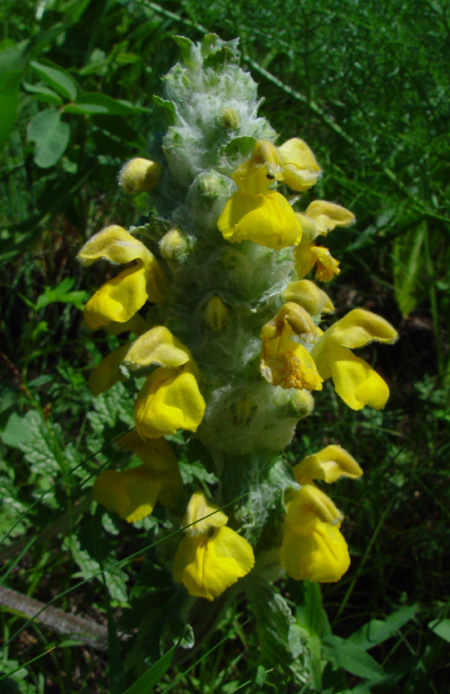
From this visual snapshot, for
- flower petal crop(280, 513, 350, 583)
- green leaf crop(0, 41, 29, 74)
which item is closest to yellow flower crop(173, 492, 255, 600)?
flower petal crop(280, 513, 350, 583)

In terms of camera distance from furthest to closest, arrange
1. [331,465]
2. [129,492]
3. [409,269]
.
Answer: [409,269] → [331,465] → [129,492]

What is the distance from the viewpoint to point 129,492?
5.27 ft

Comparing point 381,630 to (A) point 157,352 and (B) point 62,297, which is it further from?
(B) point 62,297

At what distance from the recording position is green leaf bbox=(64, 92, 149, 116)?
2342 mm

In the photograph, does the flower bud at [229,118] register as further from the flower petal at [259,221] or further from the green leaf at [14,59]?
the green leaf at [14,59]

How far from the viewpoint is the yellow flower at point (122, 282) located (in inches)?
58.4

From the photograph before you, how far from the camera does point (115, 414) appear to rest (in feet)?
6.44

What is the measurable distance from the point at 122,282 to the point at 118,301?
5cm

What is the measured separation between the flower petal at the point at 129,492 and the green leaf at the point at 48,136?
1326mm

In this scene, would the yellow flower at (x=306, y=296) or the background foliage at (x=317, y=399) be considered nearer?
the yellow flower at (x=306, y=296)

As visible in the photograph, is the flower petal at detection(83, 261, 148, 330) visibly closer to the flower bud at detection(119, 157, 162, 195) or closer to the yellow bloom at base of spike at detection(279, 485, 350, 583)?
the flower bud at detection(119, 157, 162, 195)

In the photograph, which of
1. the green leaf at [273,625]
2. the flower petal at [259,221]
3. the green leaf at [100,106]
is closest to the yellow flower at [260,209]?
the flower petal at [259,221]

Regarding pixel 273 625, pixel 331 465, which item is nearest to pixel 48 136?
pixel 331 465

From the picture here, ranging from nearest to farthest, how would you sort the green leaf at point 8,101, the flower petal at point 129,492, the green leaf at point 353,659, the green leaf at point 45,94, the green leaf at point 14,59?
1. the flower petal at point 129,492
2. the green leaf at point 353,659
3. the green leaf at point 8,101
4. the green leaf at point 45,94
5. the green leaf at point 14,59
